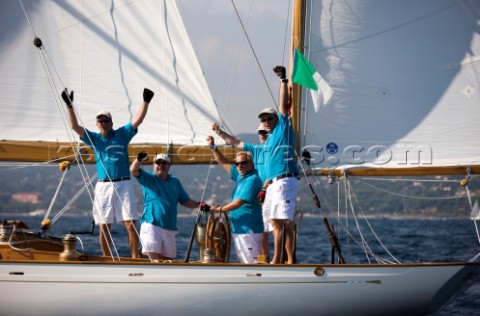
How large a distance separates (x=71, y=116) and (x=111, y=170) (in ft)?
2.68

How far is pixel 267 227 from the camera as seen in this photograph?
39.4 ft

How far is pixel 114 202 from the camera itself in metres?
12.3

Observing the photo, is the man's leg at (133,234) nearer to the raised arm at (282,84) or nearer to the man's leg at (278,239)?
the man's leg at (278,239)

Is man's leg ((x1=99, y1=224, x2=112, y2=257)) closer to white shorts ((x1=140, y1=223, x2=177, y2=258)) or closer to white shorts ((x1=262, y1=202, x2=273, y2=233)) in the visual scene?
white shorts ((x1=140, y1=223, x2=177, y2=258))

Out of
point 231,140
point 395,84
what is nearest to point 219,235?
point 231,140

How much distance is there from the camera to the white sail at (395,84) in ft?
43.4

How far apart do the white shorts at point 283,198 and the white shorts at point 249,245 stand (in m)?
0.68

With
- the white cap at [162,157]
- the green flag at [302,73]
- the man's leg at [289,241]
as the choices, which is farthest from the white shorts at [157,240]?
the green flag at [302,73]

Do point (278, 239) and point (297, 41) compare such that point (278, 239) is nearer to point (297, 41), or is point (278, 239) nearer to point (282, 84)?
point (282, 84)

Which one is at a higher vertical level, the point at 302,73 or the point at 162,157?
the point at 302,73

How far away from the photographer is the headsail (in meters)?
13.5

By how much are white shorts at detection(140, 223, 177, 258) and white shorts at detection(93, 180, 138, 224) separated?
23 centimetres

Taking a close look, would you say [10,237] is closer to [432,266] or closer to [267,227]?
[267,227]

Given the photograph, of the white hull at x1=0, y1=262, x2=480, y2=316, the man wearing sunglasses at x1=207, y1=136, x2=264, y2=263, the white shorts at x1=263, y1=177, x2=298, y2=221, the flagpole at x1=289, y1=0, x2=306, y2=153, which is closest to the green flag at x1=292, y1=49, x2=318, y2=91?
the flagpole at x1=289, y1=0, x2=306, y2=153
